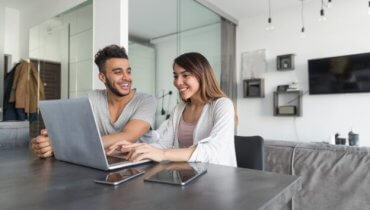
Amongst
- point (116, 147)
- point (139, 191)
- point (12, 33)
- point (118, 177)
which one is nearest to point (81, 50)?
point (12, 33)

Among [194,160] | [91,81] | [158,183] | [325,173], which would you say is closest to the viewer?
[158,183]

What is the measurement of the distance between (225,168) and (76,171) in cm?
42

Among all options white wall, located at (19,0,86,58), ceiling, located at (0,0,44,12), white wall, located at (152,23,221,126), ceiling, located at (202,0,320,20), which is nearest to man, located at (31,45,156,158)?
white wall, located at (152,23,221,126)

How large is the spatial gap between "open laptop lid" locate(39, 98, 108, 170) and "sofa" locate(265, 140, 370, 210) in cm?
123

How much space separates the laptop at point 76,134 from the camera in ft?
2.38

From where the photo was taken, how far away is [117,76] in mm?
1397

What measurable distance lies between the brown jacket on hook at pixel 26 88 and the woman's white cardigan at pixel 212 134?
9.02 ft

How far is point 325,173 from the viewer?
1571mm

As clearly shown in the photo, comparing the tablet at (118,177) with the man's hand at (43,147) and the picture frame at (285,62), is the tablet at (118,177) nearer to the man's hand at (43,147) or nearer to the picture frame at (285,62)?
the man's hand at (43,147)

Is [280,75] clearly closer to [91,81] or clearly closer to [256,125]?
[256,125]

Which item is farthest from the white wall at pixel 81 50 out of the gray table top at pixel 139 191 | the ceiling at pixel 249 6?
the gray table top at pixel 139 191

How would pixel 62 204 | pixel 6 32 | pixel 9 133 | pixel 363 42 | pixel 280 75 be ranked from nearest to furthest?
pixel 62 204 < pixel 9 133 < pixel 363 42 < pixel 6 32 < pixel 280 75

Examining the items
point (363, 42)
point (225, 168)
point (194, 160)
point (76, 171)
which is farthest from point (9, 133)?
point (363, 42)

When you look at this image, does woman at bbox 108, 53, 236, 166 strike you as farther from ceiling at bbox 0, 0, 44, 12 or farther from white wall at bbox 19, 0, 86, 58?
ceiling at bbox 0, 0, 44, 12
